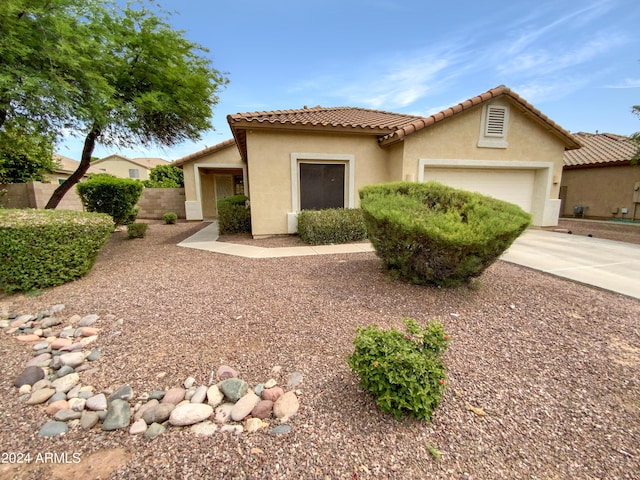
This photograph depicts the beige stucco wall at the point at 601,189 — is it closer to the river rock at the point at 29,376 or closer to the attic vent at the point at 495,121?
the attic vent at the point at 495,121

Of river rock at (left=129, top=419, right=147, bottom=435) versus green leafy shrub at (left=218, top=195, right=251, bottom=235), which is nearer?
river rock at (left=129, top=419, right=147, bottom=435)

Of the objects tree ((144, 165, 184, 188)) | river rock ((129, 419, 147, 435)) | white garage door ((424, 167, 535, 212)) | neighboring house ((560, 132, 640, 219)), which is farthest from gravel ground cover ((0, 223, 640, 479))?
tree ((144, 165, 184, 188))

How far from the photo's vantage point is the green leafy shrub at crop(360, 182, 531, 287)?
3.90m

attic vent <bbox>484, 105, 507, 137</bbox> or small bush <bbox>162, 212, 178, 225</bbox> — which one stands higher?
attic vent <bbox>484, 105, 507, 137</bbox>

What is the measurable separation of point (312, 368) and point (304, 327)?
2.52 feet

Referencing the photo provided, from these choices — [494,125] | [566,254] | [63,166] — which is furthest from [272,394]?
[63,166]

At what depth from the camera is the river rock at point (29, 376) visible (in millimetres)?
2621

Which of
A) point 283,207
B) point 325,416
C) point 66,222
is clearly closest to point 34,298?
point 66,222

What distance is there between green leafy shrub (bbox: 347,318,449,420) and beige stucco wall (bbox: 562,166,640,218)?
1828 cm

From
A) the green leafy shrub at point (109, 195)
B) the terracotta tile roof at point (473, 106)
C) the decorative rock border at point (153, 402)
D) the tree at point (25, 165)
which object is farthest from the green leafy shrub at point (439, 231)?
the tree at point (25, 165)

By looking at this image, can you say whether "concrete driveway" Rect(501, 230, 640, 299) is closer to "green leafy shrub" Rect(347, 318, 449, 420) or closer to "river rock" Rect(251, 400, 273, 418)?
"green leafy shrub" Rect(347, 318, 449, 420)

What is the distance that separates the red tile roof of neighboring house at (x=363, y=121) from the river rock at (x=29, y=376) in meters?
6.90

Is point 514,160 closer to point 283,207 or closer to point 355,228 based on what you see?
point 355,228

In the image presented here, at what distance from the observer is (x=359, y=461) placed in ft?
5.96
